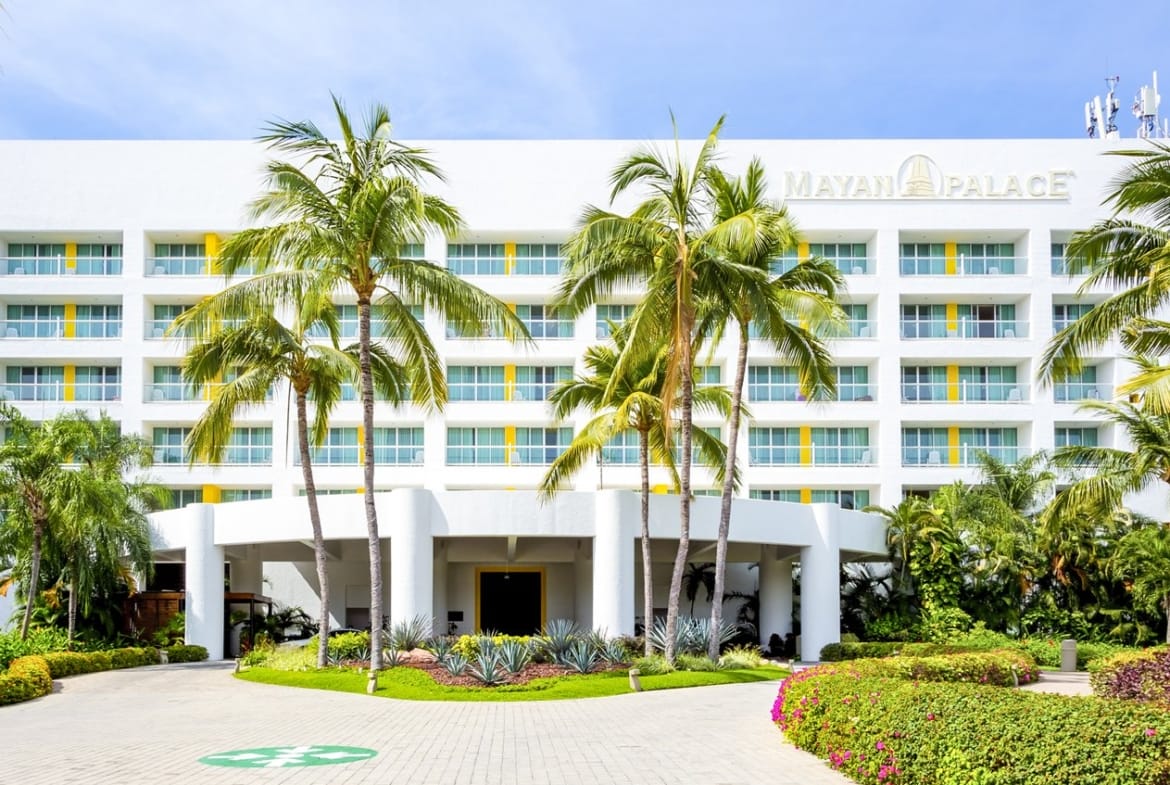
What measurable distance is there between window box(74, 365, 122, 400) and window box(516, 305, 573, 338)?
16.5 m

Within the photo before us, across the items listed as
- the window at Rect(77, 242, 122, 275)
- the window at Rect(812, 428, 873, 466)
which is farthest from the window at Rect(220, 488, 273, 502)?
the window at Rect(812, 428, 873, 466)

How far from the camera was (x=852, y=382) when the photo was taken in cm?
4931

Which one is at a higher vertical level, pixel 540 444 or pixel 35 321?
pixel 35 321

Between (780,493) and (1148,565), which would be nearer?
(1148,565)

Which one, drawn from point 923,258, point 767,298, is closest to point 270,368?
point 767,298

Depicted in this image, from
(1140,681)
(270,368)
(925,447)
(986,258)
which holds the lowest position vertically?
(1140,681)

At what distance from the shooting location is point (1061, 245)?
4975 cm

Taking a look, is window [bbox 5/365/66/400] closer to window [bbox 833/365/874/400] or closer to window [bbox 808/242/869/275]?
window [bbox 808/242/869/275]

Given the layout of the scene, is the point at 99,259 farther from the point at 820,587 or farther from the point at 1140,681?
the point at 1140,681

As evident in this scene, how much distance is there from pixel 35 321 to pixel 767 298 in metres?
35.2

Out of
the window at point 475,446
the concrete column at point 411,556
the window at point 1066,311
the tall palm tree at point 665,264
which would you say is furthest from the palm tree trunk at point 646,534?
the window at point 1066,311

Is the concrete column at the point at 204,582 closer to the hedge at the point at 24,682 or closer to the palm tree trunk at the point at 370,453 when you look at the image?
the hedge at the point at 24,682

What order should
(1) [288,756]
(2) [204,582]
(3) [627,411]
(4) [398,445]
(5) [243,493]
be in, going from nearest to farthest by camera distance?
1. (1) [288,756]
2. (3) [627,411]
3. (2) [204,582]
4. (4) [398,445]
5. (5) [243,493]

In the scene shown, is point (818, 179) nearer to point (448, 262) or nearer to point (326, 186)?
point (448, 262)
